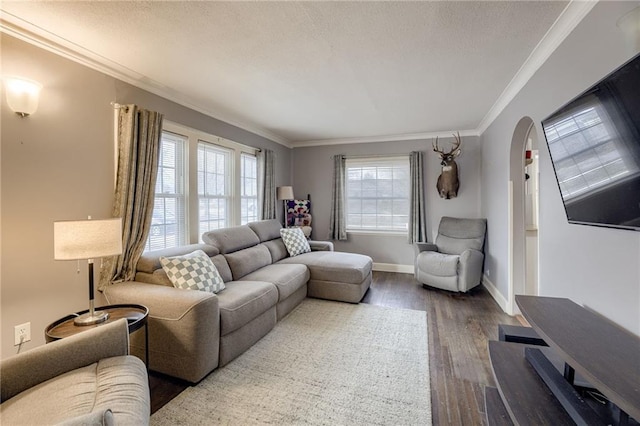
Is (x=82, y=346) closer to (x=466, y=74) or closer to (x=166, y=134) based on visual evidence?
(x=166, y=134)

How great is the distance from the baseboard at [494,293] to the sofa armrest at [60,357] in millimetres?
3662

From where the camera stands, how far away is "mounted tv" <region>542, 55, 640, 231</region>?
3.67 feet

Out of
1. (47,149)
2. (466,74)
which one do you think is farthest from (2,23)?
(466,74)

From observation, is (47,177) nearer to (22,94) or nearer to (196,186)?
(22,94)

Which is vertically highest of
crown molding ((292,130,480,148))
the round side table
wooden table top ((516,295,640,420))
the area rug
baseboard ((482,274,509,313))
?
crown molding ((292,130,480,148))

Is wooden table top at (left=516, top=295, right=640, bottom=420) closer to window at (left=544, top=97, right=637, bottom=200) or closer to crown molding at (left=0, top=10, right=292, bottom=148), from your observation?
window at (left=544, top=97, right=637, bottom=200)

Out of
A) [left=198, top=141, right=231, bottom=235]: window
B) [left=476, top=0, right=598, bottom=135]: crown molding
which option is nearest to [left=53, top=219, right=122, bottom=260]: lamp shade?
[left=198, top=141, right=231, bottom=235]: window

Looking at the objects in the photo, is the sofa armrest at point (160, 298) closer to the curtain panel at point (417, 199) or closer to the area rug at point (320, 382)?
the area rug at point (320, 382)

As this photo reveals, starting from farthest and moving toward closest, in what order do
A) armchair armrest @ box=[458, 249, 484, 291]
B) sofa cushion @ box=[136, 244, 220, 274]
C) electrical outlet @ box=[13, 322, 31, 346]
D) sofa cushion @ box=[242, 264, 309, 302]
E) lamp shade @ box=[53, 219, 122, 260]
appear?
armchair armrest @ box=[458, 249, 484, 291], sofa cushion @ box=[242, 264, 309, 302], sofa cushion @ box=[136, 244, 220, 274], electrical outlet @ box=[13, 322, 31, 346], lamp shade @ box=[53, 219, 122, 260]

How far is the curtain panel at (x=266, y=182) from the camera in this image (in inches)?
→ 181

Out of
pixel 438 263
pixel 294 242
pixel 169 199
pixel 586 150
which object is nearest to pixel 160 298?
pixel 169 199

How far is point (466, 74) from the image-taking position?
8.47ft

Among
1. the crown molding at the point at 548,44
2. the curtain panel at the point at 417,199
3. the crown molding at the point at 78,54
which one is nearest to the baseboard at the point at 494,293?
the curtain panel at the point at 417,199

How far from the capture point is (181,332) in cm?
193
